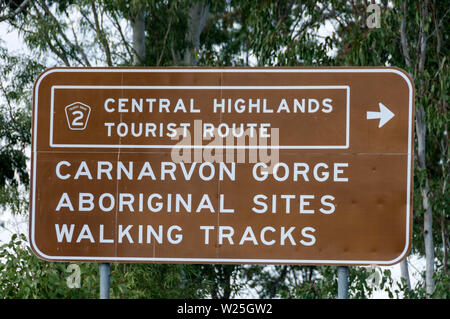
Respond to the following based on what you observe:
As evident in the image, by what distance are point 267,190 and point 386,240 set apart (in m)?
0.86

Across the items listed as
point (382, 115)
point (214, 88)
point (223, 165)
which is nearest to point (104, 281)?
point (223, 165)

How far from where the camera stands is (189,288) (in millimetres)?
14047

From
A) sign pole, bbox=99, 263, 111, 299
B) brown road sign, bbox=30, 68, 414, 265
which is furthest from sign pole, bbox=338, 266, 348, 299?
sign pole, bbox=99, 263, 111, 299

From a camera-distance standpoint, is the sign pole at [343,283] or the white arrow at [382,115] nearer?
the sign pole at [343,283]

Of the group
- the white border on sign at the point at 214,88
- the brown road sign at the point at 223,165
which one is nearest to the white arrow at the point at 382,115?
the brown road sign at the point at 223,165

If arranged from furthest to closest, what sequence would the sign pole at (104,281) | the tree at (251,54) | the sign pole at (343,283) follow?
Answer: 1. the tree at (251,54)
2. the sign pole at (104,281)
3. the sign pole at (343,283)

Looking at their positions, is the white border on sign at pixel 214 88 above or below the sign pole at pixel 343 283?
above

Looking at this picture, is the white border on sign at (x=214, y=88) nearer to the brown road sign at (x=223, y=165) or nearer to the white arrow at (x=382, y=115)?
the brown road sign at (x=223, y=165)

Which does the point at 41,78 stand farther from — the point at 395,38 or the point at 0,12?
the point at 0,12

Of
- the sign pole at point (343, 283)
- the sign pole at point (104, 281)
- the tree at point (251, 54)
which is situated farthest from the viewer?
the tree at point (251, 54)

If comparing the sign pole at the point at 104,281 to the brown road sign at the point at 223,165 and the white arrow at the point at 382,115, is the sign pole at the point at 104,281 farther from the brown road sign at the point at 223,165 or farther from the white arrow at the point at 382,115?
the white arrow at the point at 382,115

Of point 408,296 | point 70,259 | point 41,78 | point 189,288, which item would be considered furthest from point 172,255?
point 189,288

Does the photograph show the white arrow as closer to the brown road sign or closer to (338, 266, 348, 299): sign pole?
the brown road sign

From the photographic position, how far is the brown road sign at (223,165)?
5.00 meters
